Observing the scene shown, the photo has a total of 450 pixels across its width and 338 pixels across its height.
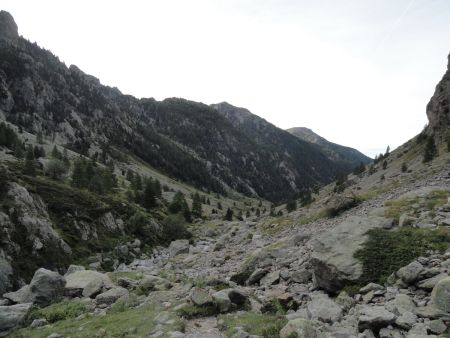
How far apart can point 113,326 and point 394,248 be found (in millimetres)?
13731

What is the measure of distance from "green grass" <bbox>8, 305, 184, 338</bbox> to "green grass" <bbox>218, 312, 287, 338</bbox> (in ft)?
6.94

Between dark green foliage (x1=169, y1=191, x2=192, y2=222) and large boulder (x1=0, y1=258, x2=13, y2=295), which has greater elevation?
dark green foliage (x1=169, y1=191, x2=192, y2=222)

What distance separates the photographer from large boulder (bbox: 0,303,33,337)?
64.4 ft

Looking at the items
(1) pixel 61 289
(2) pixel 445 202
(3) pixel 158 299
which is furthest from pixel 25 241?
(2) pixel 445 202

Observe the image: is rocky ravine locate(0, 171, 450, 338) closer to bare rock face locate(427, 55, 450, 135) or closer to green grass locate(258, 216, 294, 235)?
green grass locate(258, 216, 294, 235)

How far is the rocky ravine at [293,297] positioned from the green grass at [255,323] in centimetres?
12

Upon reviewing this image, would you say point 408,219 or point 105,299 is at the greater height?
point 408,219

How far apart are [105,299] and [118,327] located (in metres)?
6.38

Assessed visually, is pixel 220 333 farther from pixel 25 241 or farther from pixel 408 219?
pixel 25 241

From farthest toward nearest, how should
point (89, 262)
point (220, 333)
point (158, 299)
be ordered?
point (89, 262) < point (158, 299) < point (220, 333)

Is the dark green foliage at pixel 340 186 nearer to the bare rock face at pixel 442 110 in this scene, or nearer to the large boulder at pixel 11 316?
the bare rock face at pixel 442 110

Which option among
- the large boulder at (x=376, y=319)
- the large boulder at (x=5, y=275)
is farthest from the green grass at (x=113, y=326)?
the large boulder at (x=5, y=275)

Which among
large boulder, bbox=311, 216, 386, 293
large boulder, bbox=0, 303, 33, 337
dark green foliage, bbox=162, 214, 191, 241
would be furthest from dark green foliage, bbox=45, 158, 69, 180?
large boulder, bbox=311, 216, 386, 293

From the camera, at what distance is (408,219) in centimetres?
2005
